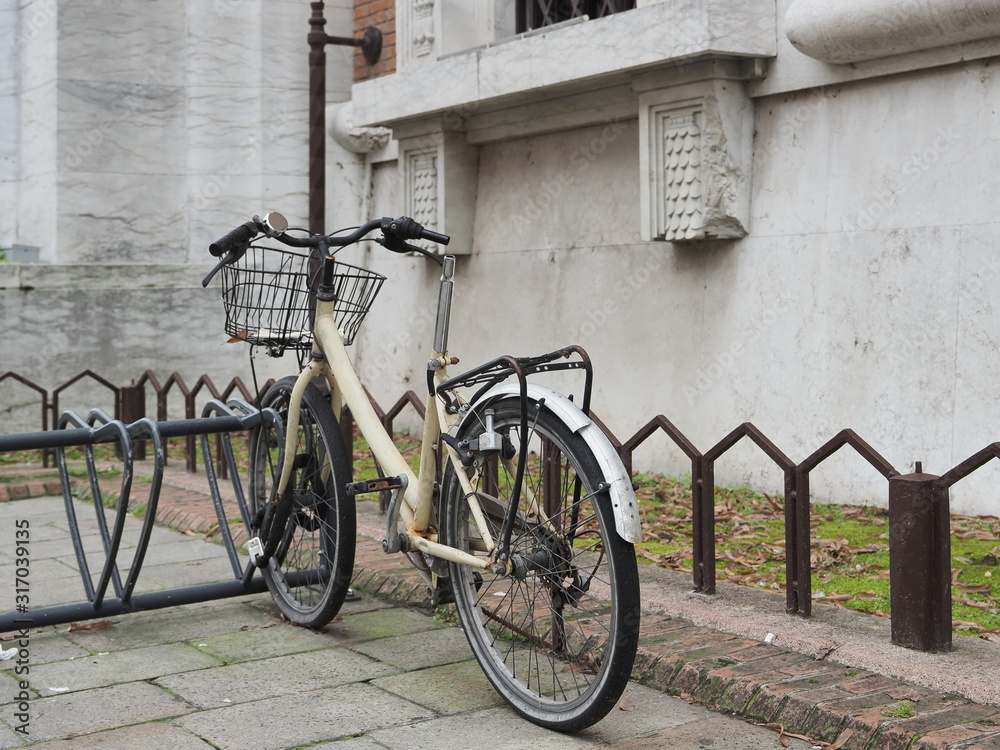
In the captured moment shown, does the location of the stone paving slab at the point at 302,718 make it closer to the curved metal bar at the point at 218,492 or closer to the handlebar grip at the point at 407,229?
the curved metal bar at the point at 218,492

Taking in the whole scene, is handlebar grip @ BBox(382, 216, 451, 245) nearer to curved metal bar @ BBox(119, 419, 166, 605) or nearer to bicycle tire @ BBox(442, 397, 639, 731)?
bicycle tire @ BBox(442, 397, 639, 731)

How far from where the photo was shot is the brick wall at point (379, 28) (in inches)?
416

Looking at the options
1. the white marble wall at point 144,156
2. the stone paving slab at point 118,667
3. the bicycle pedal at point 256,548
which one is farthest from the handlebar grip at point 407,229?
the white marble wall at point 144,156

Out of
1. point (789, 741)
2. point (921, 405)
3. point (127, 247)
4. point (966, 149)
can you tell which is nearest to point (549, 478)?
point (789, 741)

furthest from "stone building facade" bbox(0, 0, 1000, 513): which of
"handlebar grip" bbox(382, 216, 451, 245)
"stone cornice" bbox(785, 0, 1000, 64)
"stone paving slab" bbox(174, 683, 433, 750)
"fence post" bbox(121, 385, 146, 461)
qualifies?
"stone paving slab" bbox(174, 683, 433, 750)

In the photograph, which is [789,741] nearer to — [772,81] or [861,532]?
[861,532]

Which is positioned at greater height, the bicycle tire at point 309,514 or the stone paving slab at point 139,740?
the bicycle tire at point 309,514

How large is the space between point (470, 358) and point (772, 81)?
349cm

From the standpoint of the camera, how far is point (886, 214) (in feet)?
21.1

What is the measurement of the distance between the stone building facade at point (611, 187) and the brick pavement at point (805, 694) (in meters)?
2.76

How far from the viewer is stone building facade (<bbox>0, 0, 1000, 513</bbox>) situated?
20.4 feet

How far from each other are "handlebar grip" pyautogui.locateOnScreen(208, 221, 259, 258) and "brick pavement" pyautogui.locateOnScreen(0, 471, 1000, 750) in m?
1.97
